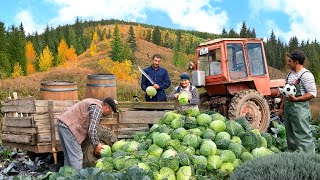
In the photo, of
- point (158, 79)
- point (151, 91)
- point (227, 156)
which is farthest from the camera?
point (158, 79)

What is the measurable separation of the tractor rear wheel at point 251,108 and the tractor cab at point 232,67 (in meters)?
0.52

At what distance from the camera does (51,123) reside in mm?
7070

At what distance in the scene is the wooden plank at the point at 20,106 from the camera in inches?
281

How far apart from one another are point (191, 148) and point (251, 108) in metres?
5.92

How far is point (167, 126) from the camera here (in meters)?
6.27

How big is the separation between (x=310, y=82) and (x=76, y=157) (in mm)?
3718

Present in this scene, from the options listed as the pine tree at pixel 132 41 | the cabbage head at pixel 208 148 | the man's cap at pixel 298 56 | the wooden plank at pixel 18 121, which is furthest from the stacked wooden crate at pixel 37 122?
the pine tree at pixel 132 41

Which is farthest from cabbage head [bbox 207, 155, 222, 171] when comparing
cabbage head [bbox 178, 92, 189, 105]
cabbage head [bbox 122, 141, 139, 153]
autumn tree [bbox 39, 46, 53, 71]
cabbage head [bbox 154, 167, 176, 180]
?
autumn tree [bbox 39, 46, 53, 71]

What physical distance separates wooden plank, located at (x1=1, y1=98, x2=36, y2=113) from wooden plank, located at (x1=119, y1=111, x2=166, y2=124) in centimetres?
161

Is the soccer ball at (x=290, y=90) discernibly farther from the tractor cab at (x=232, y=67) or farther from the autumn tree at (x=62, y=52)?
the autumn tree at (x=62, y=52)

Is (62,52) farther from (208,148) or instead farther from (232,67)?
(208,148)

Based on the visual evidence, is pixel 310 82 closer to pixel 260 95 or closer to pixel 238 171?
pixel 238 171

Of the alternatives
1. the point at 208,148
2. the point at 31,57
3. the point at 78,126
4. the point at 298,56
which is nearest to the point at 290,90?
the point at 298,56

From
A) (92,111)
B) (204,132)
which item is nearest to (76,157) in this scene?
(92,111)
